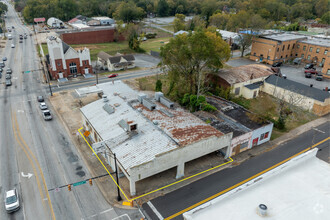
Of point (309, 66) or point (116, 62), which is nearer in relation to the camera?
point (116, 62)

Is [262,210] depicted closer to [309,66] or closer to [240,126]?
[240,126]

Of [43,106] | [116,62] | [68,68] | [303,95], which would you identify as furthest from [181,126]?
[116,62]

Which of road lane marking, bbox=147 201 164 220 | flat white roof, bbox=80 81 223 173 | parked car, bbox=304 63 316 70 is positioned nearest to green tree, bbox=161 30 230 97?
flat white roof, bbox=80 81 223 173

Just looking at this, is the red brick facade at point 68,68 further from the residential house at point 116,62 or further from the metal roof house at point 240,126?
the metal roof house at point 240,126

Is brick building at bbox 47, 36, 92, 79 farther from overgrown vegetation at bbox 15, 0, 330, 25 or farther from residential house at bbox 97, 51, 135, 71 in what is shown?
overgrown vegetation at bbox 15, 0, 330, 25

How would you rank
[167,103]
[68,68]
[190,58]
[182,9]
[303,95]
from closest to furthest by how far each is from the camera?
[167,103]
[190,58]
[303,95]
[68,68]
[182,9]

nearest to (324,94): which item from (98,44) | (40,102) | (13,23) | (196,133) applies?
(196,133)

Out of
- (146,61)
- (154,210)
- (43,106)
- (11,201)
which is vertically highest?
(146,61)
